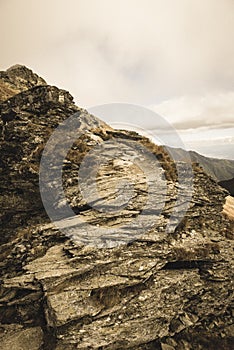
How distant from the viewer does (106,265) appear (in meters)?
13.3

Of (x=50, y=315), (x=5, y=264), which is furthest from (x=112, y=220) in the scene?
(x=5, y=264)

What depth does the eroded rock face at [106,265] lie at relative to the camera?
12.5m

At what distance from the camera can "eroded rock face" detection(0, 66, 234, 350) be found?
12.5 metres

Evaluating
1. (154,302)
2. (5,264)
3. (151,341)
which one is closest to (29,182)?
(5,264)

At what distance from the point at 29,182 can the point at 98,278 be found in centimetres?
809

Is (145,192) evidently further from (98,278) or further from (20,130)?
(20,130)

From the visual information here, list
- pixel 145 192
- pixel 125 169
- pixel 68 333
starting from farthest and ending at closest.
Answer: pixel 125 169 < pixel 145 192 < pixel 68 333

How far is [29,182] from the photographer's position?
1606 centimetres

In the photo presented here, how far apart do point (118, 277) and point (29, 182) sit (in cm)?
883

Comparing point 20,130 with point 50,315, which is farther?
point 20,130

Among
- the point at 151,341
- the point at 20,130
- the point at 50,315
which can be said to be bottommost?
the point at 151,341

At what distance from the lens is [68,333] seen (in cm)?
1194

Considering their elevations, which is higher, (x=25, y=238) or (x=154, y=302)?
(x=25, y=238)

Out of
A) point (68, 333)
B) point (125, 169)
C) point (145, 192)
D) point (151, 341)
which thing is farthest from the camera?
point (125, 169)
